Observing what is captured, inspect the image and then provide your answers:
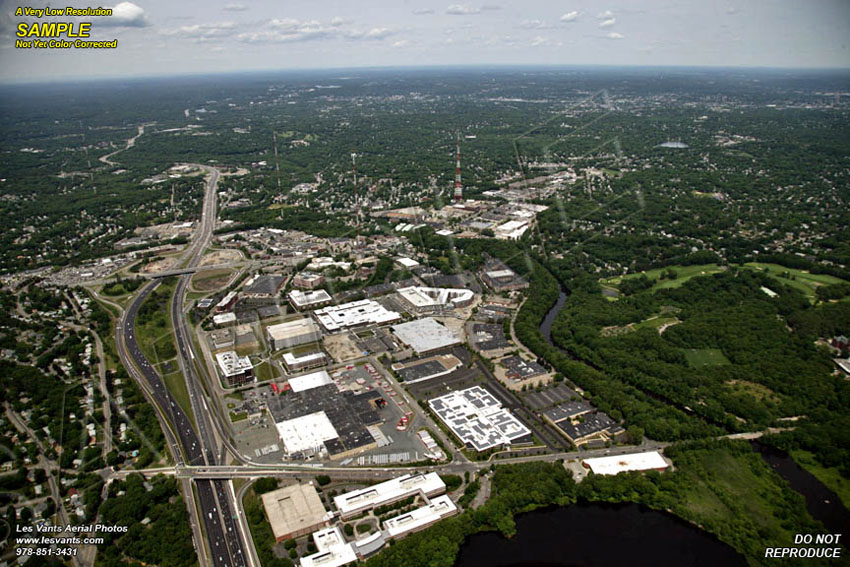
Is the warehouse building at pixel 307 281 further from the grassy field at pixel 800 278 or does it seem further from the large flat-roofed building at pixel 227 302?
the grassy field at pixel 800 278

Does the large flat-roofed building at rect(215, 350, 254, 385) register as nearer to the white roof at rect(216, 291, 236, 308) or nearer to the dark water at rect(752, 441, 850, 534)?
the white roof at rect(216, 291, 236, 308)

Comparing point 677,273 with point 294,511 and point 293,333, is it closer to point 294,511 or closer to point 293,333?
point 293,333

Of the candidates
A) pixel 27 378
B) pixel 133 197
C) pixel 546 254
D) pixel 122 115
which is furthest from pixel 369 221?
pixel 122 115

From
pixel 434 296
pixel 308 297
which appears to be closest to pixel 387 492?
pixel 434 296

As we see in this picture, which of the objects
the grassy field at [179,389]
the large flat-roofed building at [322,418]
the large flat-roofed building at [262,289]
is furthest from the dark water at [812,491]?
the large flat-roofed building at [262,289]

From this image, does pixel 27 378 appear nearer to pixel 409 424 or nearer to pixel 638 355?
pixel 409 424

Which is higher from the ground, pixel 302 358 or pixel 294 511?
pixel 302 358
